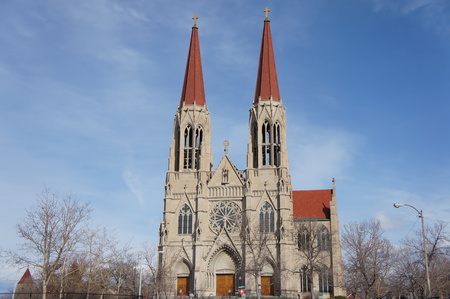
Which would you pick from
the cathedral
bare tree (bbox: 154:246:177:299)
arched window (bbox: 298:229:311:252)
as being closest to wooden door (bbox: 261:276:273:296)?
the cathedral

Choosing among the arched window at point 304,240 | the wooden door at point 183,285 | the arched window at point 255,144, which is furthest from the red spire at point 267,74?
the wooden door at point 183,285

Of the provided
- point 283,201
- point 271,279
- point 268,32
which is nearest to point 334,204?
point 283,201

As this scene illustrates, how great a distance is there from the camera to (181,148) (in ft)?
208

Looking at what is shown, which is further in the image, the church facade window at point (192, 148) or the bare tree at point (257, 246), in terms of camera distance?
the church facade window at point (192, 148)

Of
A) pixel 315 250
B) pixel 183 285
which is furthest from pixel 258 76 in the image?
pixel 183 285

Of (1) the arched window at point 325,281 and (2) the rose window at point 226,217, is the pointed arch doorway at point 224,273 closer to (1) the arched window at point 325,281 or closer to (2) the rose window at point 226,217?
(2) the rose window at point 226,217

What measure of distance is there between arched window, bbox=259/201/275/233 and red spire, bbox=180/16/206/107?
16312mm

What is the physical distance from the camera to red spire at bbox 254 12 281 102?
214 feet

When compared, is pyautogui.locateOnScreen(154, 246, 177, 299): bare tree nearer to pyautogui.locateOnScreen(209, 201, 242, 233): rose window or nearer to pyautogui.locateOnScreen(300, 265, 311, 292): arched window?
pyautogui.locateOnScreen(209, 201, 242, 233): rose window

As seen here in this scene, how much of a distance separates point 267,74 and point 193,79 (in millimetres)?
9923

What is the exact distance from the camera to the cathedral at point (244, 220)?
187 ft

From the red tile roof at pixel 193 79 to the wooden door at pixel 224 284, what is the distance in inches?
873

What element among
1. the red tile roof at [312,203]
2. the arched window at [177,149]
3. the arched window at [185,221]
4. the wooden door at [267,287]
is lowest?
the wooden door at [267,287]

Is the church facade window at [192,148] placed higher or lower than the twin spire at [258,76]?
lower
